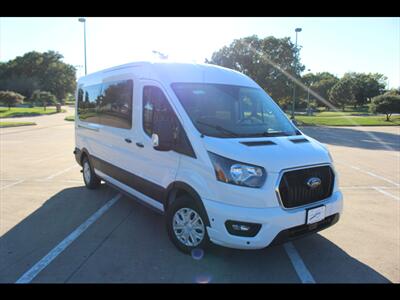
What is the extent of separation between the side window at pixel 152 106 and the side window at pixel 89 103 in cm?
203

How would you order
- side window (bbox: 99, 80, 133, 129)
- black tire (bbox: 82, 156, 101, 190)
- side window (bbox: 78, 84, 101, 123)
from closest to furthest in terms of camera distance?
side window (bbox: 99, 80, 133, 129)
side window (bbox: 78, 84, 101, 123)
black tire (bbox: 82, 156, 101, 190)

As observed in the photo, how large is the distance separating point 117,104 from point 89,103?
169cm

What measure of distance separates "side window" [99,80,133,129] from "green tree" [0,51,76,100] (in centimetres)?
8227

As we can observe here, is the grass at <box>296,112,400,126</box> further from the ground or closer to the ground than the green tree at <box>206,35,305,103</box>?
closer to the ground

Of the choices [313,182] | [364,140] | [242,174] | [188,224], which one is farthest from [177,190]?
[364,140]

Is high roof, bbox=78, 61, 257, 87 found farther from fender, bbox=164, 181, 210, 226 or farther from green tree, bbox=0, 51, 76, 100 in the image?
green tree, bbox=0, 51, 76, 100

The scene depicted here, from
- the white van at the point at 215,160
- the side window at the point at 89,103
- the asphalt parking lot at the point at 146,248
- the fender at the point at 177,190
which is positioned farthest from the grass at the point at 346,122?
the fender at the point at 177,190

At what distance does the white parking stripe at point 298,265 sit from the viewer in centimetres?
345

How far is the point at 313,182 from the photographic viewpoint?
3588 mm

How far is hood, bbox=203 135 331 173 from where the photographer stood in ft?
Result: 10.9

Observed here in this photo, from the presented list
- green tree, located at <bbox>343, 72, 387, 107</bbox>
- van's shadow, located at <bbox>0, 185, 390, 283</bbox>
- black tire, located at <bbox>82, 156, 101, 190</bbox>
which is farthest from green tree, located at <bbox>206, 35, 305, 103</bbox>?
green tree, located at <bbox>343, 72, 387, 107</bbox>

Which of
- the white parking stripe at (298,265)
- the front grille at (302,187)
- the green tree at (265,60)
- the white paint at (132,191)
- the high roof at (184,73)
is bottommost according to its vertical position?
the white parking stripe at (298,265)

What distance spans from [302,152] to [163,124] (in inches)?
64.5

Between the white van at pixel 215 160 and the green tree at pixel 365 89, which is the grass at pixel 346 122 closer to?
the white van at pixel 215 160
